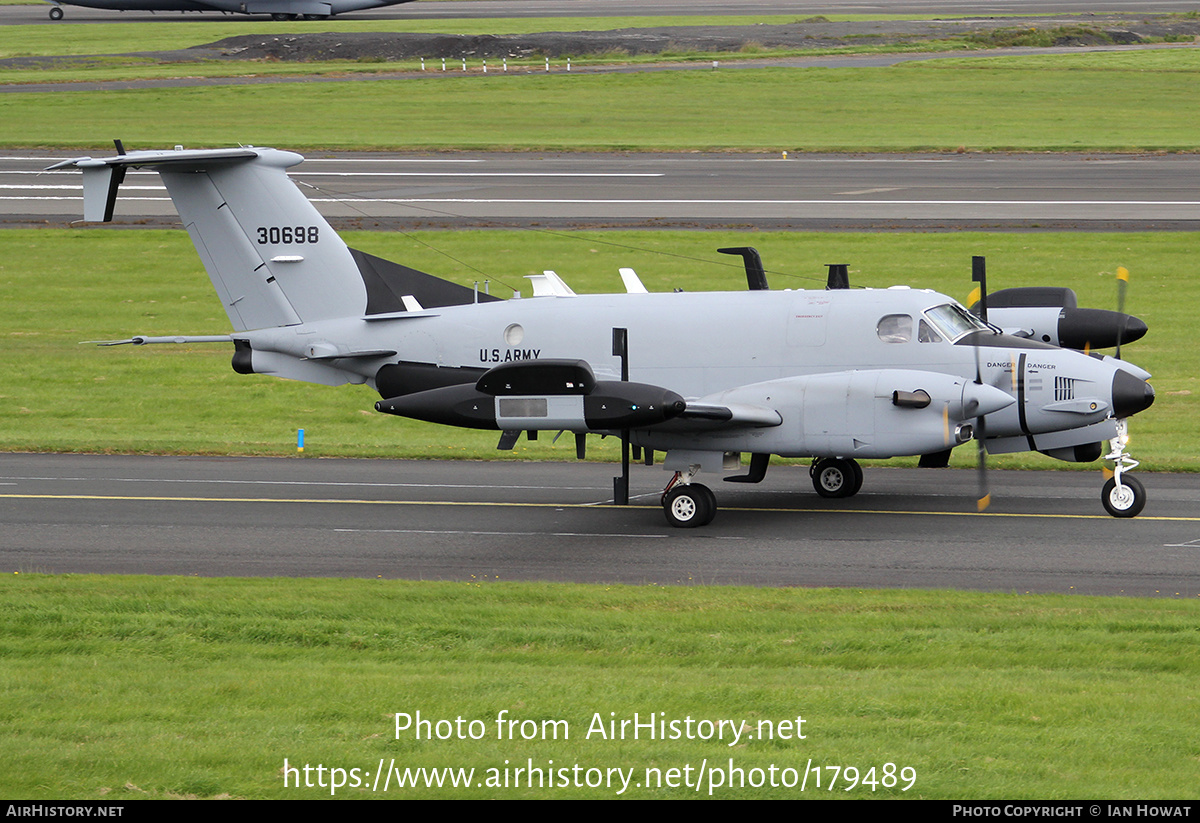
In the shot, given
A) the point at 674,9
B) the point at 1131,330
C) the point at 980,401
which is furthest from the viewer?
the point at 674,9

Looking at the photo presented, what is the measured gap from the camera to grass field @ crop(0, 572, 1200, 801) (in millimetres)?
9008

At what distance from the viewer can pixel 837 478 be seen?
20625 millimetres

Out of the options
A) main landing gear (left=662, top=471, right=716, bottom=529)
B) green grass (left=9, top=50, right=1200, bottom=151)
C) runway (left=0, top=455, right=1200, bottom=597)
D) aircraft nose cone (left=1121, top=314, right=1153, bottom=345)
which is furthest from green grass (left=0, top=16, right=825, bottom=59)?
main landing gear (left=662, top=471, right=716, bottom=529)

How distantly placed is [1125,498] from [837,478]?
407 cm

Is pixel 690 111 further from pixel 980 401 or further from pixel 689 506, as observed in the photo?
pixel 980 401

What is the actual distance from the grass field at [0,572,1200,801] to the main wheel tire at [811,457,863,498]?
5652 millimetres

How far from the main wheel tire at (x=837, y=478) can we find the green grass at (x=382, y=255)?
176 inches

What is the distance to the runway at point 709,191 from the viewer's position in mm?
43000

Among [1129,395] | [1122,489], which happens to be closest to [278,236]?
[1129,395]

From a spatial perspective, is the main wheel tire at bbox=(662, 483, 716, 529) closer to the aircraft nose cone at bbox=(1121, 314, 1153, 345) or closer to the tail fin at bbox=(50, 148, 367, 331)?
the tail fin at bbox=(50, 148, 367, 331)

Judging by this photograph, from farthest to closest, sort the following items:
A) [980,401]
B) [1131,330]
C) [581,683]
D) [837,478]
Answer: [1131,330], [837,478], [980,401], [581,683]

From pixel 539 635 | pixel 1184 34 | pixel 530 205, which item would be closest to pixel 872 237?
pixel 530 205

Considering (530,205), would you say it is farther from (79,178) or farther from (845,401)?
(845,401)
